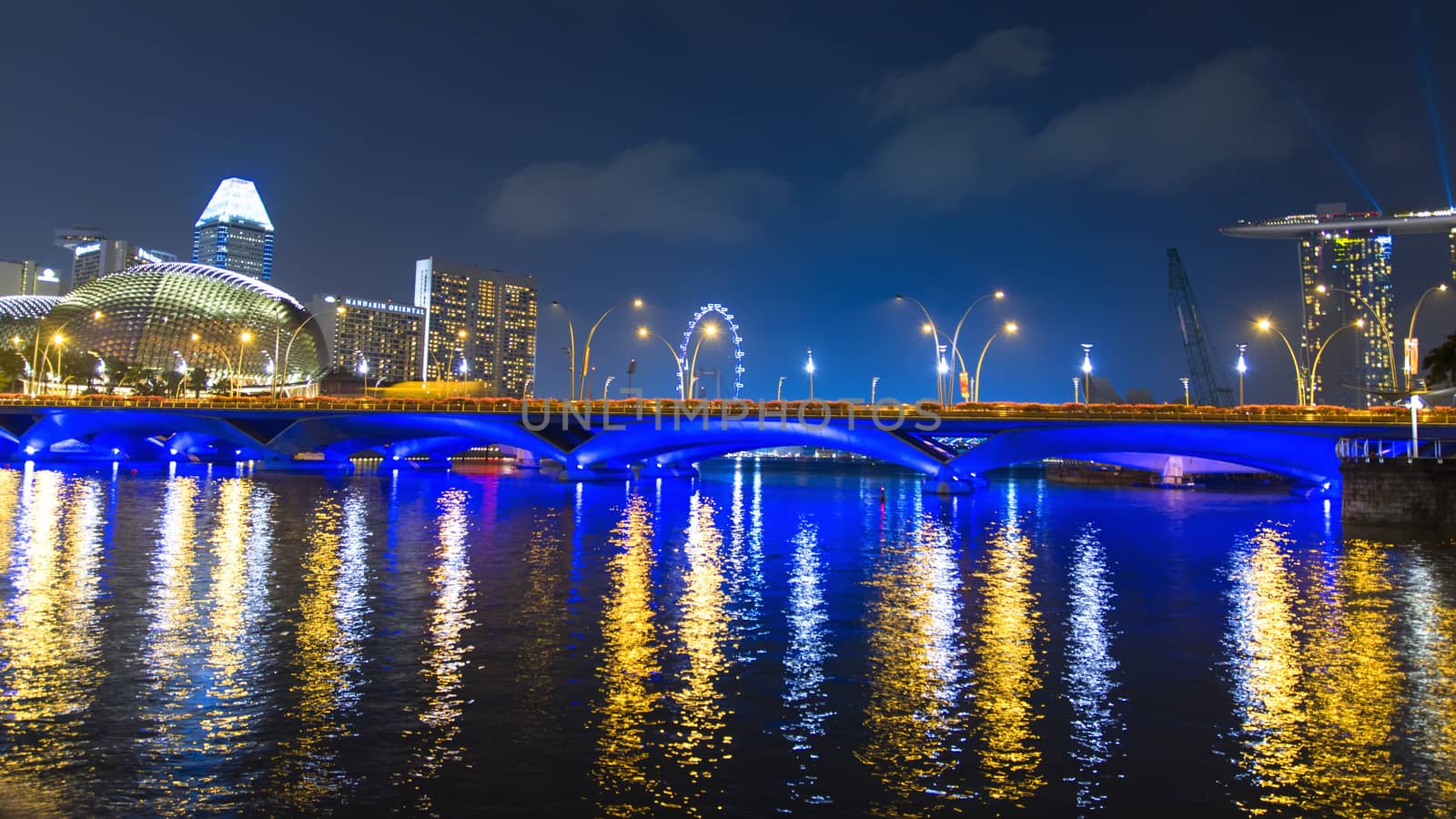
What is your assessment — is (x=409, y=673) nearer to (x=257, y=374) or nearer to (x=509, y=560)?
(x=509, y=560)

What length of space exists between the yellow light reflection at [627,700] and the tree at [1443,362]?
8966 cm

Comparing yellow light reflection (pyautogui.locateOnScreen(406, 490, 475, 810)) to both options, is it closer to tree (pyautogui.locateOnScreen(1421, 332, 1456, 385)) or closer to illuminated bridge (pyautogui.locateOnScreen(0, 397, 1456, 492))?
illuminated bridge (pyautogui.locateOnScreen(0, 397, 1456, 492))

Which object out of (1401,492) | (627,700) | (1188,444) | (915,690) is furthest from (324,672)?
(1188,444)

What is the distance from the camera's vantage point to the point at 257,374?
167000mm

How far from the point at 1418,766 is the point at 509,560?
74.5ft

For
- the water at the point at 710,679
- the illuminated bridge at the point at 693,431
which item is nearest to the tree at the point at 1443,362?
the illuminated bridge at the point at 693,431

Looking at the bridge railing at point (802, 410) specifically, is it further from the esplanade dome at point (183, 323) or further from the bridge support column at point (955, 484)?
the esplanade dome at point (183, 323)

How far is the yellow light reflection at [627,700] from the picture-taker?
954 centimetres

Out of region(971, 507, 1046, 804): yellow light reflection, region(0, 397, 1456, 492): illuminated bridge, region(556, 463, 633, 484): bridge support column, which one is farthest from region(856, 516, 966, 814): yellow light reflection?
region(556, 463, 633, 484): bridge support column

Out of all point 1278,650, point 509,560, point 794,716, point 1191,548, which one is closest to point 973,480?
point 1191,548

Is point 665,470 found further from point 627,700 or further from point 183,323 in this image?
point 183,323

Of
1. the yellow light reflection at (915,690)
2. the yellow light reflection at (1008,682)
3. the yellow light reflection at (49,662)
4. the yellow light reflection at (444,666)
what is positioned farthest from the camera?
the yellow light reflection at (444,666)

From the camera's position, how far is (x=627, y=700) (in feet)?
42.8

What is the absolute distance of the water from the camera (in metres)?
9.83
